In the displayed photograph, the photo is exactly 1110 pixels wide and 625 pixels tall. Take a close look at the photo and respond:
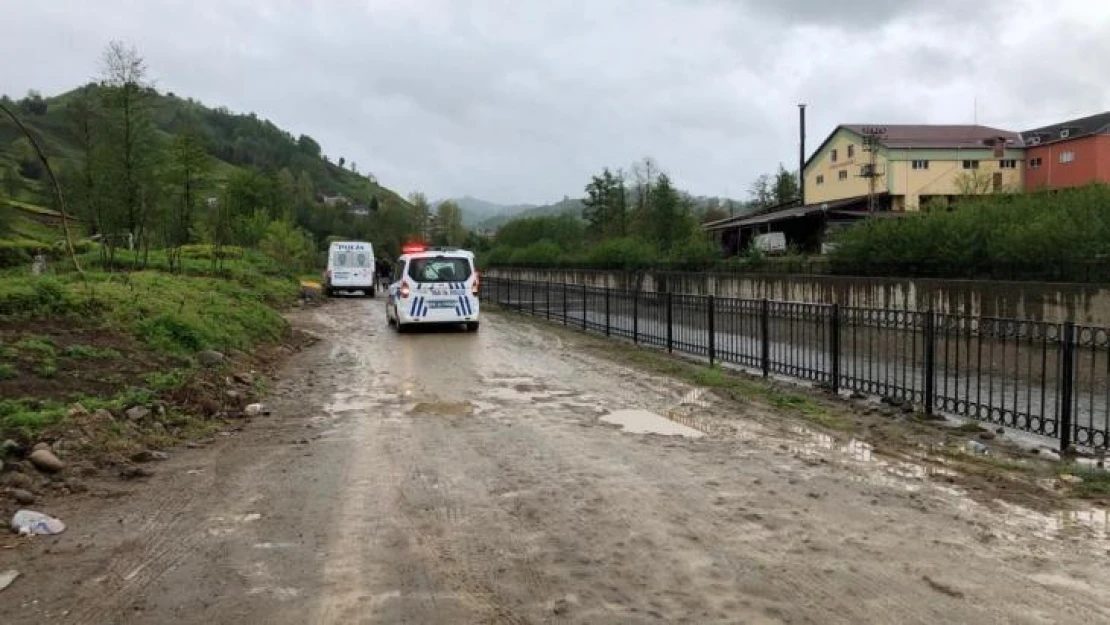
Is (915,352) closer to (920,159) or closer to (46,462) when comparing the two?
(46,462)

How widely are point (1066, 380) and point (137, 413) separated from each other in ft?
26.6

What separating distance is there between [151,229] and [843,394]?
19546 millimetres

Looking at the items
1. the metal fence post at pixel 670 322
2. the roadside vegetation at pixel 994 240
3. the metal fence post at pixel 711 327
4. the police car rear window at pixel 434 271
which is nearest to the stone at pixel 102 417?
the metal fence post at pixel 711 327

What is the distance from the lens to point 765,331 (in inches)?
446

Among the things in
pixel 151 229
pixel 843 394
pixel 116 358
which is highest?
pixel 151 229

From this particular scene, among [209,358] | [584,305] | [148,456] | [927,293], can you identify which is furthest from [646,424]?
[927,293]

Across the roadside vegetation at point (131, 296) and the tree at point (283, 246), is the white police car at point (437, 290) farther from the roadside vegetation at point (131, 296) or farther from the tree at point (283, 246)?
the tree at point (283, 246)

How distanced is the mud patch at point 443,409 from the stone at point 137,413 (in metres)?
2.46

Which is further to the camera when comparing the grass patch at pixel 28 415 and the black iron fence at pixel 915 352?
the black iron fence at pixel 915 352

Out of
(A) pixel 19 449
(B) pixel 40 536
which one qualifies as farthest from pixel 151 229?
(B) pixel 40 536

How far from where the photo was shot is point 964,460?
665 cm

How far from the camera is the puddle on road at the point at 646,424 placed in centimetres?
757

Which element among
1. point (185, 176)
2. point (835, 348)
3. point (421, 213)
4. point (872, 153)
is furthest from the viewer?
point (421, 213)

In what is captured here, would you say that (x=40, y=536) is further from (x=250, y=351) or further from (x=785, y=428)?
(x=250, y=351)
